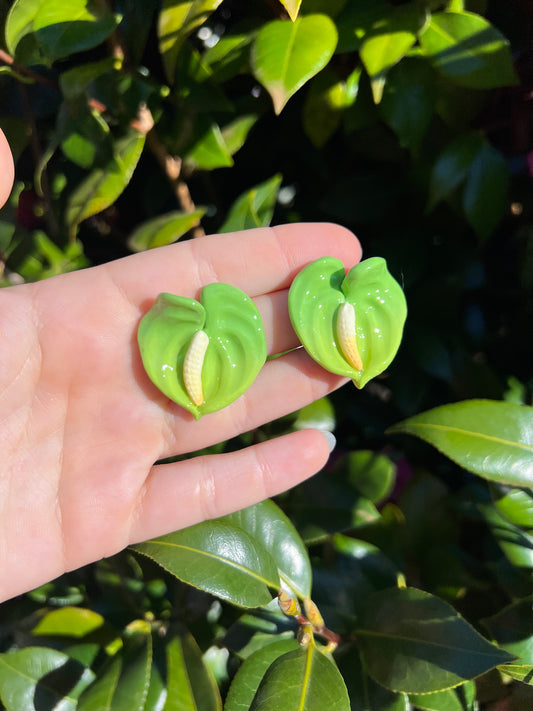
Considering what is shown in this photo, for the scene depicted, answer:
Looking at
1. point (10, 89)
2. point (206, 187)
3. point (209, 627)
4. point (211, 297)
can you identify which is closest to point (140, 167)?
point (206, 187)

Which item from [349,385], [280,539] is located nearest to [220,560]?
[280,539]

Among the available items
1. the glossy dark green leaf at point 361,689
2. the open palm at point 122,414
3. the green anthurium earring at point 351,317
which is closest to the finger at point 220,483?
the open palm at point 122,414

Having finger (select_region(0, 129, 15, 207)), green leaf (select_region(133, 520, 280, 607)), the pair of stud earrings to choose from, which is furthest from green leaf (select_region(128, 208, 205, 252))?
green leaf (select_region(133, 520, 280, 607))

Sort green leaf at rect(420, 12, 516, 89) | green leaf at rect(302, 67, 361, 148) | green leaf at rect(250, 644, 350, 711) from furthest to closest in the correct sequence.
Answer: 1. green leaf at rect(302, 67, 361, 148)
2. green leaf at rect(420, 12, 516, 89)
3. green leaf at rect(250, 644, 350, 711)

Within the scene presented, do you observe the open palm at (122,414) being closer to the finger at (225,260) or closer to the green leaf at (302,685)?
the finger at (225,260)

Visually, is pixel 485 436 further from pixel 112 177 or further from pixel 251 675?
pixel 112 177

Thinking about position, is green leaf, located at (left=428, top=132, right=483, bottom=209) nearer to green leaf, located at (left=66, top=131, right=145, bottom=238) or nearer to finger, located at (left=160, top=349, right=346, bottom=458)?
finger, located at (left=160, top=349, right=346, bottom=458)
